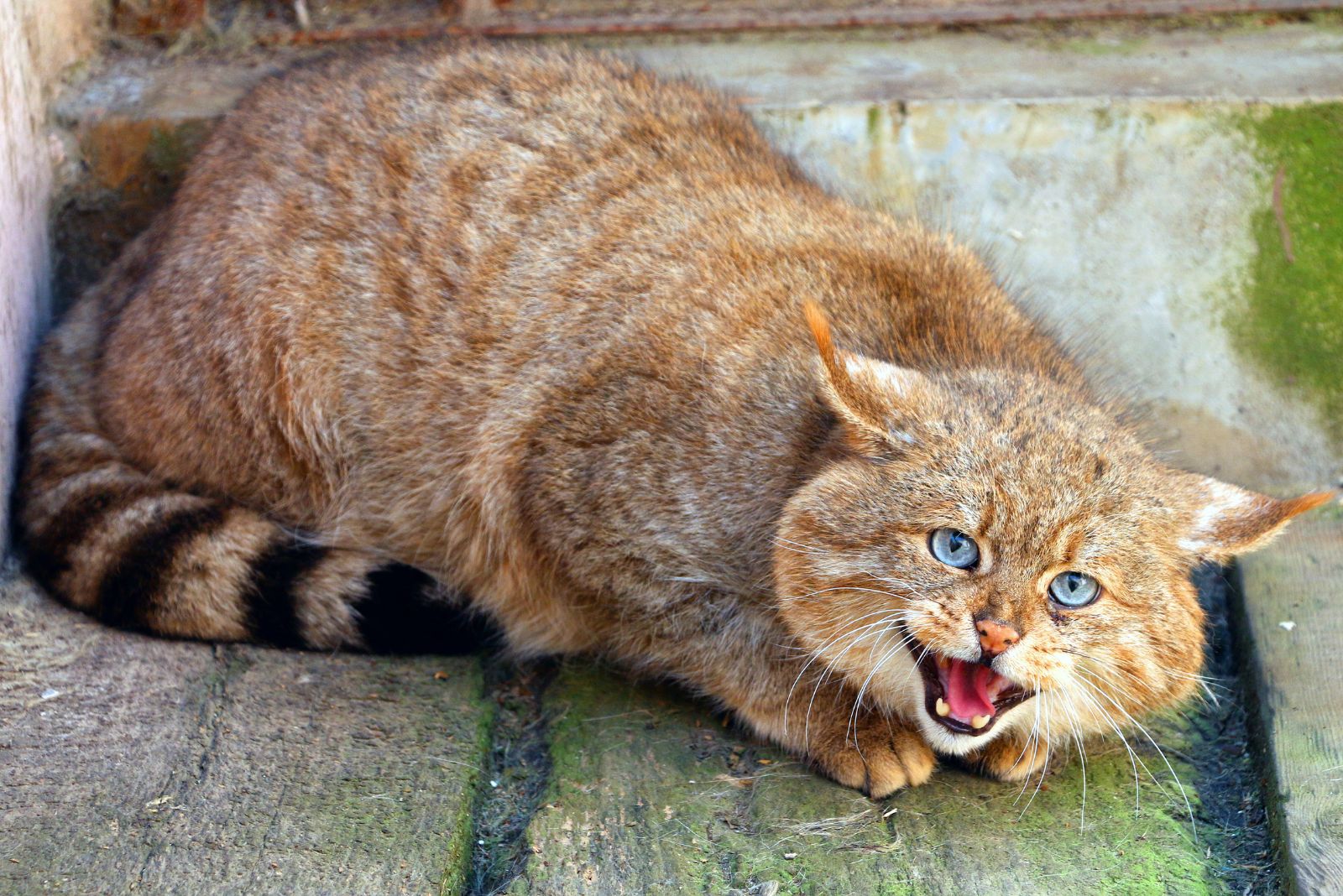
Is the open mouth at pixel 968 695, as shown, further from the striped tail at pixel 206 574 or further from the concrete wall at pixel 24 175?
the concrete wall at pixel 24 175

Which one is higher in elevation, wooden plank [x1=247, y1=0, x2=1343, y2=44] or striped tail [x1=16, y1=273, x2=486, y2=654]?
wooden plank [x1=247, y1=0, x2=1343, y2=44]

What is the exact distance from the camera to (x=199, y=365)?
369 centimetres

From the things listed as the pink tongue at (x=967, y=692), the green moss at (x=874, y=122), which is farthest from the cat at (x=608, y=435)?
the green moss at (x=874, y=122)

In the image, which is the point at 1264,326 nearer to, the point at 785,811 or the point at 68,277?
the point at 785,811

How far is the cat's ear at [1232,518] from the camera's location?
2.90 metres

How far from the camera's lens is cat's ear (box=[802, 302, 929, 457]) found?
9.35 feet

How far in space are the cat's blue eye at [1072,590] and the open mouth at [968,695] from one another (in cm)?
22

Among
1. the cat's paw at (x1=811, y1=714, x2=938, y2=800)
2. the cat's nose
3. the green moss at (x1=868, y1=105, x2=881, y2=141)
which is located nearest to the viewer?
the cat's nose

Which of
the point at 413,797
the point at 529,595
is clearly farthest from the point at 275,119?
the point at 413,797

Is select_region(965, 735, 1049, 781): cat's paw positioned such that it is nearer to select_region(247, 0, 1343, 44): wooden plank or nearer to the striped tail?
the striped tail

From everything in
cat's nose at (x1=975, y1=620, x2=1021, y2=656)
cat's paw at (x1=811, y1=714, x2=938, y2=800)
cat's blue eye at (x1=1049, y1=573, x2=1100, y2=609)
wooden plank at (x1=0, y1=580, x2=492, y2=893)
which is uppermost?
cat's blue eye at (x1=1049, y1=573, x2=1100, y2=609)

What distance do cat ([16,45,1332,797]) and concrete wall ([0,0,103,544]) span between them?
0.37ft

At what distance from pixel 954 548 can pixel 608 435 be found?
3.10ft

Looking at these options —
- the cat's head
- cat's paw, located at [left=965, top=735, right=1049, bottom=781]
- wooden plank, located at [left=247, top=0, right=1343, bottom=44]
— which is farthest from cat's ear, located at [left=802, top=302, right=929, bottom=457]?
wooden plank, located at [left=247, top=0, right=1343, bottom=44]
